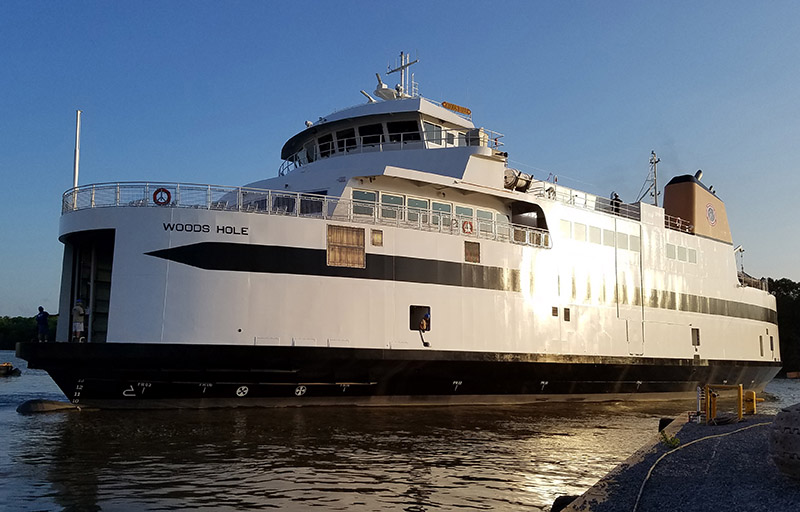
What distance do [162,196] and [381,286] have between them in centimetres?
550

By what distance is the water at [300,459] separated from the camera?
7641mm

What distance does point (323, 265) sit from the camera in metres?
15.5

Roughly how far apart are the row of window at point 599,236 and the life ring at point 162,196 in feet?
38.5

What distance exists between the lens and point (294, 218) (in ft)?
50.0

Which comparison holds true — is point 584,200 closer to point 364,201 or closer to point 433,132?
point 433,132

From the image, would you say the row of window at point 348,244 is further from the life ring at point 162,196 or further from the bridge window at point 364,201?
the life ring at point 162,196

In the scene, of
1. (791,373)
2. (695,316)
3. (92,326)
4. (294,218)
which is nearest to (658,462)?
(294,218)

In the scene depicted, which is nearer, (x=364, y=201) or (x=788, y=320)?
(x=364, y=201)

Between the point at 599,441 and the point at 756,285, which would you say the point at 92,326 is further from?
the point at 756,285

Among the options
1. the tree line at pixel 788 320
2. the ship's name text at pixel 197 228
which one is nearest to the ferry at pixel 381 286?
the ship's name text at pixel 197 228

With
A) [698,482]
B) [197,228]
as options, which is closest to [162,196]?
[197,228]

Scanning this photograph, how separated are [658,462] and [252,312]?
932 centimetres

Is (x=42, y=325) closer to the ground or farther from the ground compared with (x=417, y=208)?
closer to the ground

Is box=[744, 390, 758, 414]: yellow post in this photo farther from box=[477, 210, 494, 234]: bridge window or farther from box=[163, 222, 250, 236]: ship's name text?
box=[163, 222, 250, 236]: ship's name text
